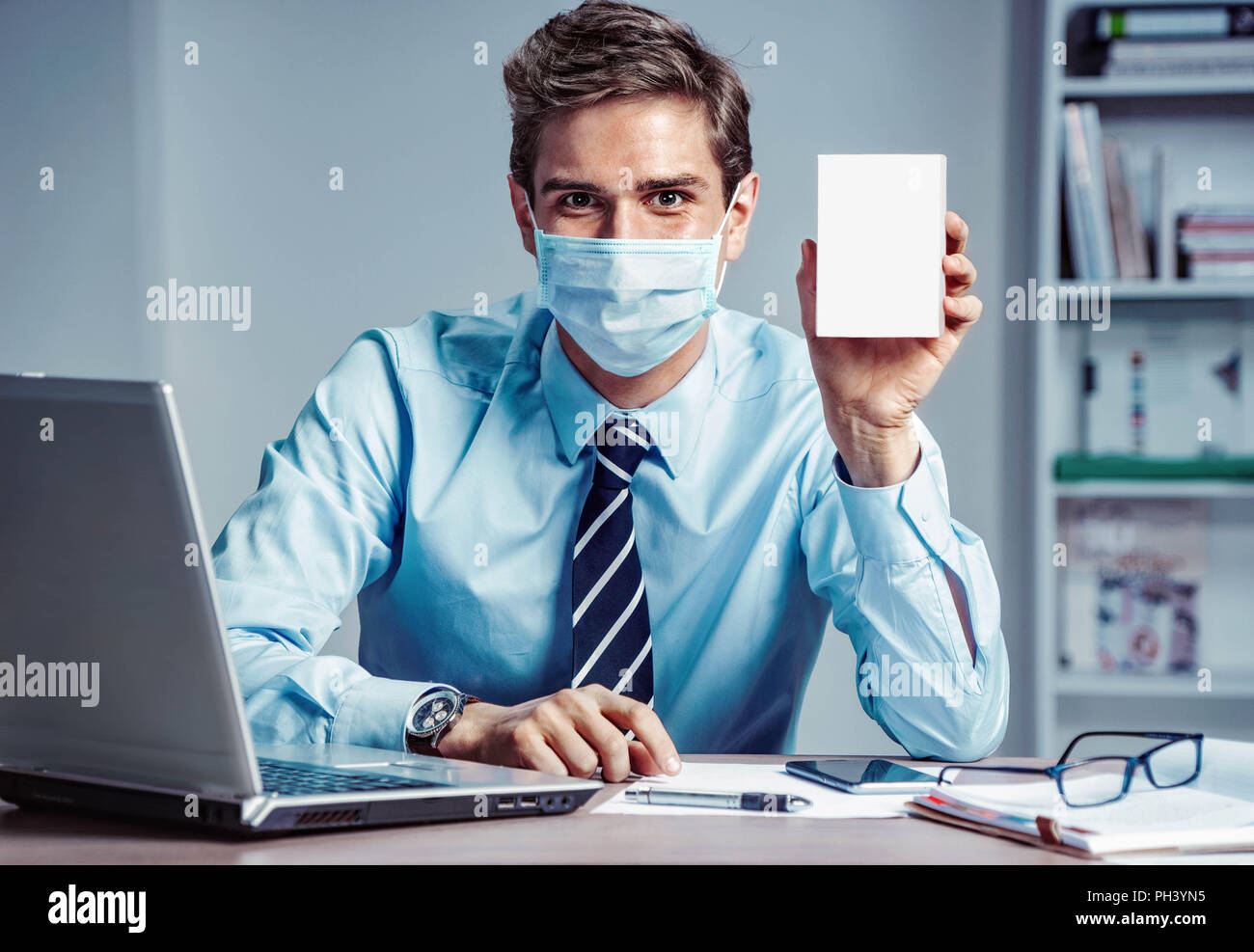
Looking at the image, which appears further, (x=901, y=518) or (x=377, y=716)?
(x=901, y=518)

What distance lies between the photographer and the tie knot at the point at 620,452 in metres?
1.44

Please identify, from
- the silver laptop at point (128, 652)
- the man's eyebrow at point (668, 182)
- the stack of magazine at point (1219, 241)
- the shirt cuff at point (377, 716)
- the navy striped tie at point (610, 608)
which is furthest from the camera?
the stack of magazine at point (1219, 241)

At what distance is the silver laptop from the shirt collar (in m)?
0.73

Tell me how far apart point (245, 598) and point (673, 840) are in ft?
2.13

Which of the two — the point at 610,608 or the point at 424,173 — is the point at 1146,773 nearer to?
the point at 610,608

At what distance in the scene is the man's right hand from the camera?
0.90 meters

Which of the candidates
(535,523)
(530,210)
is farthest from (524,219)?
(535,523)

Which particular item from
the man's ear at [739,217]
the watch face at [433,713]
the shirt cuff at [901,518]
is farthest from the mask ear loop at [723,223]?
the watch face at [433,713]

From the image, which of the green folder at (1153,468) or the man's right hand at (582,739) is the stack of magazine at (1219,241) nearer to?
the green folder at (1153,468)

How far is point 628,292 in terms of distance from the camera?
146 cm

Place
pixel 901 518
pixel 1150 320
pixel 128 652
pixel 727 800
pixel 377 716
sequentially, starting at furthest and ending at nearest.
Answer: pixel 1150 320 < pixel 901 518 < pixel 377 716 < pixel 727 800 < pixel 128 652

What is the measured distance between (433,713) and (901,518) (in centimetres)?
51

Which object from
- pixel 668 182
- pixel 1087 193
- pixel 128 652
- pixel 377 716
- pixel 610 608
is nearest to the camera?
pixel 128 652
